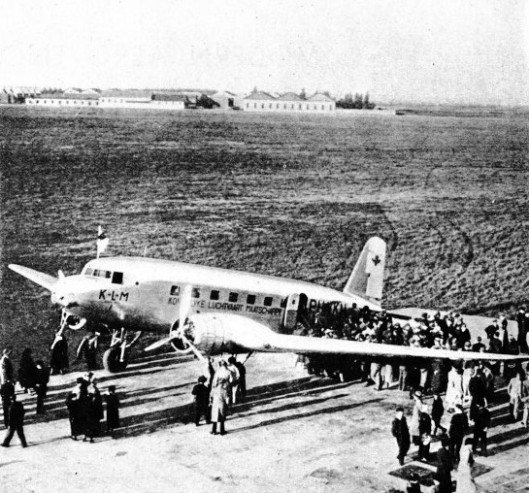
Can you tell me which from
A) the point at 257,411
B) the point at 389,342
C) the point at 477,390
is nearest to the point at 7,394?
the point at 257,411

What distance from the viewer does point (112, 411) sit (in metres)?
14.4

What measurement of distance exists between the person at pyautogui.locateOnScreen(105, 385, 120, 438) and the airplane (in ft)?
9.13

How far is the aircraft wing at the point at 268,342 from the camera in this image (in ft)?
53.6

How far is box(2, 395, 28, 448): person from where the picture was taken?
13086 millimetres

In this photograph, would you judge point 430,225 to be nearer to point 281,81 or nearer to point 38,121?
point 281,81

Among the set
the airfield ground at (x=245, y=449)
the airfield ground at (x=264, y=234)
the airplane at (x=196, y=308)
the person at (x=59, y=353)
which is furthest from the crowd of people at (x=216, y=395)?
the person at (x=59, y=353)

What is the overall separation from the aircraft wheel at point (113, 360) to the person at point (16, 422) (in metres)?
5.10

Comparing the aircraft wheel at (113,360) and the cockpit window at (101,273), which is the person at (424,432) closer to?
the aircraft wheel at (113,360)

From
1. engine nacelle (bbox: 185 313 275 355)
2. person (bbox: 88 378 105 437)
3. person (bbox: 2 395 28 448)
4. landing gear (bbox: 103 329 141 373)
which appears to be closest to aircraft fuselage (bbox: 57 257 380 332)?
landing gear (bbox: 103 329 141 373)

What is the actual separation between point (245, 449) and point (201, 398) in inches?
66.9

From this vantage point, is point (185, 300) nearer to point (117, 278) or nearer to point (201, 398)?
point (117, 278)

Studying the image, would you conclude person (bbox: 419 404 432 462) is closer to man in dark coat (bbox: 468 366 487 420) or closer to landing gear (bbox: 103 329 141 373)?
man in dark coat (bbox: 468 366 487 420)

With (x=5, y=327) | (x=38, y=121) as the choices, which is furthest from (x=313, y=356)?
(x=38, y=121)

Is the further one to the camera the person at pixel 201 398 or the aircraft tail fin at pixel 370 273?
the aircraft tail fin at pixel 370 273
